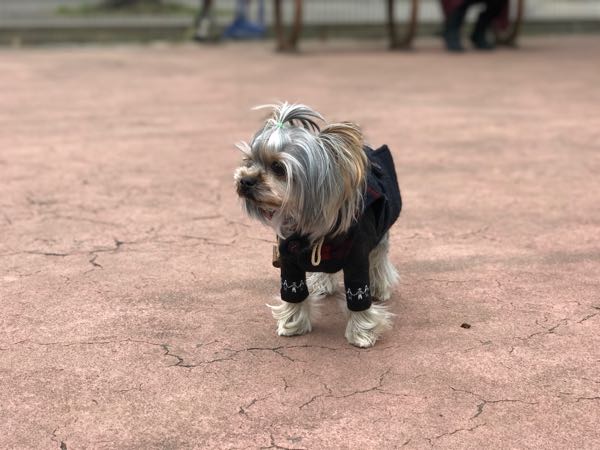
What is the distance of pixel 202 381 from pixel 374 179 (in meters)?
1.14

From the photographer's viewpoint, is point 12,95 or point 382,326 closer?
point 382,326

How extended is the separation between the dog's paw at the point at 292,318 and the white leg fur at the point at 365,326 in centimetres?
21

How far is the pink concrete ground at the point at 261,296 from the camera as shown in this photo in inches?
124

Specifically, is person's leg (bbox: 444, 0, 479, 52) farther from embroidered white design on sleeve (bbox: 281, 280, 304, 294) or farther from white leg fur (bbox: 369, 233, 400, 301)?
embroidered white design on sleeve (bbox: 281, 280, 304, 294)

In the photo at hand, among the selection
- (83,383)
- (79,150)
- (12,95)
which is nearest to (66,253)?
(83,383)

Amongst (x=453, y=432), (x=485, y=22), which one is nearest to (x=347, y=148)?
(x=453, y=432)

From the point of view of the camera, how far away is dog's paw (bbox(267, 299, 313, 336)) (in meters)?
3.89

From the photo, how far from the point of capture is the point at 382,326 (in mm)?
3838

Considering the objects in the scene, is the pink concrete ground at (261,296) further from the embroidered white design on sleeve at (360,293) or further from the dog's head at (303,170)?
the dog's head at (303,170)

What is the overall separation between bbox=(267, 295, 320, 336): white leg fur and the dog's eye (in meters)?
0.73

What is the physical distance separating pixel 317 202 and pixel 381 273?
961 mm

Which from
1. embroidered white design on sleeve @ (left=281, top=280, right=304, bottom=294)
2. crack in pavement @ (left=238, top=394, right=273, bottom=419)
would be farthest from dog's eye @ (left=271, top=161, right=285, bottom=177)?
crack in pavement @ (left=238, top=394, right=273, bottom=419)

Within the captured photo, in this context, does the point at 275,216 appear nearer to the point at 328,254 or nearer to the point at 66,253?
the point at 328,254

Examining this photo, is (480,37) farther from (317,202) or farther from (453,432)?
(453,432)
